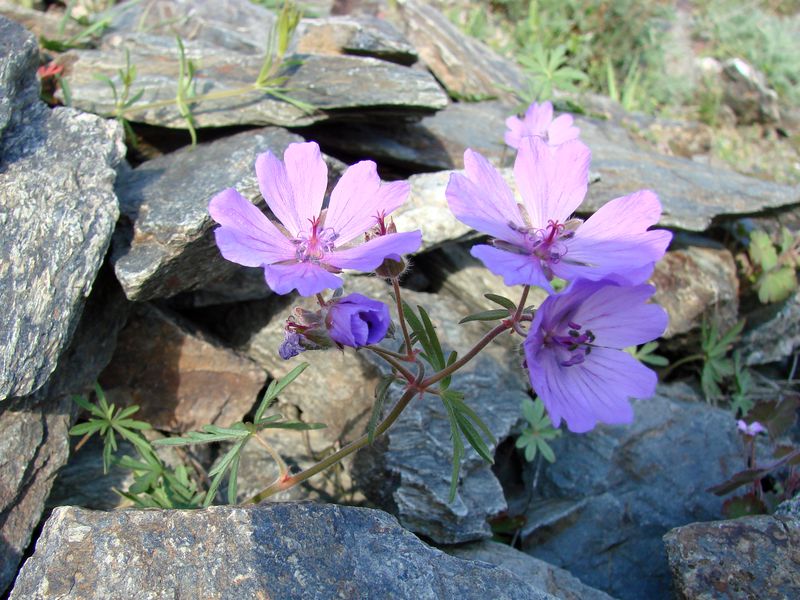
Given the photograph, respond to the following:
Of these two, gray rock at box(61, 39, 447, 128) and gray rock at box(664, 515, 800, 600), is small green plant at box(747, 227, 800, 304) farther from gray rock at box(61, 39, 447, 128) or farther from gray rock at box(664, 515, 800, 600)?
gray rock at box(61, 39, 447, 128)

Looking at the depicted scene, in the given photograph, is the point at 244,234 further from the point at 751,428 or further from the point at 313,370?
the point at 751,428

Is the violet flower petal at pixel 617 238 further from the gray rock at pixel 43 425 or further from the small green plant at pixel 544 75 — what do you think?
the small green plant at pixel 544 75

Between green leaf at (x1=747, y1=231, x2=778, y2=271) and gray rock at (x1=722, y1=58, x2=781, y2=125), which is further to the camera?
gray rock at (x1=722, y1=58, x2=781, y2=125)

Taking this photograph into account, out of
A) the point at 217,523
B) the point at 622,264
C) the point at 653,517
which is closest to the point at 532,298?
the point at 653,517

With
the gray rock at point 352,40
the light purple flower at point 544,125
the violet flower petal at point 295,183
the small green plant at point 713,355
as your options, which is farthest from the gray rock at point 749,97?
the violet flower petal at point 295,183

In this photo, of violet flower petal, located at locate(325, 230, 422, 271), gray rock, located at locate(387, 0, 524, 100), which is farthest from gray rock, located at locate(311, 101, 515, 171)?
violet flower petal, located at locate(325, 230, 422, 271)
